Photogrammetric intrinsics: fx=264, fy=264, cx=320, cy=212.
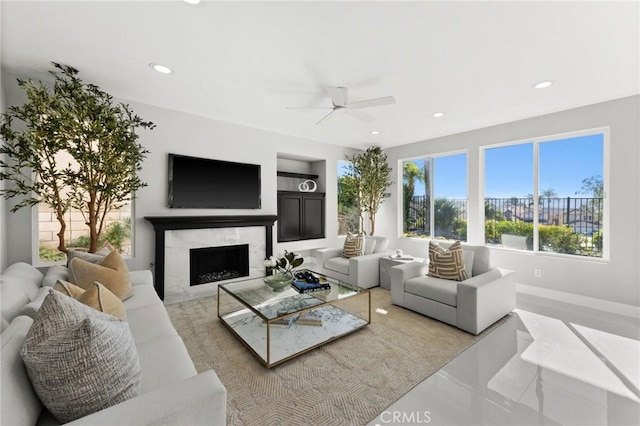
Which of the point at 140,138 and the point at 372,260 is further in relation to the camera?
the point at 372,260

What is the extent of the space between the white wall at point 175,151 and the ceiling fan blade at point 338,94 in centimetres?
201

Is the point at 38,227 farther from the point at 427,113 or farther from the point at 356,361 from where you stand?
the point at 427,113

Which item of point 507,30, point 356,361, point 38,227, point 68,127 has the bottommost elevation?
point 356,361

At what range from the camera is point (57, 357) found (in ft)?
3.18

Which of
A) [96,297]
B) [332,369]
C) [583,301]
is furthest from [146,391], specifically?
[583,301]

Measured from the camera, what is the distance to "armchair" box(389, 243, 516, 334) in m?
2.71

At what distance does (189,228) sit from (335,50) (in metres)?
3.07

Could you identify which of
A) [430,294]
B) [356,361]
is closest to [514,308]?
[430,294]

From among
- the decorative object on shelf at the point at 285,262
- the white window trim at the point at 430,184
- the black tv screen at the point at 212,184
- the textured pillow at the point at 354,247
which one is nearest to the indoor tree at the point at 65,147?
the black tv screen at the point at 212,184

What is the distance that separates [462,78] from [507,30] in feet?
2.51

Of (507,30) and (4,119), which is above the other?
(507,30)

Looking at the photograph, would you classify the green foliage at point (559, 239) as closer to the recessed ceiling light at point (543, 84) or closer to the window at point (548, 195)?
the window at point (548, 195)

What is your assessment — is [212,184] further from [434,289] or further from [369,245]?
[434,289]

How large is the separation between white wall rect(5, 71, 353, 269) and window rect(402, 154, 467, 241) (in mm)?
2621
